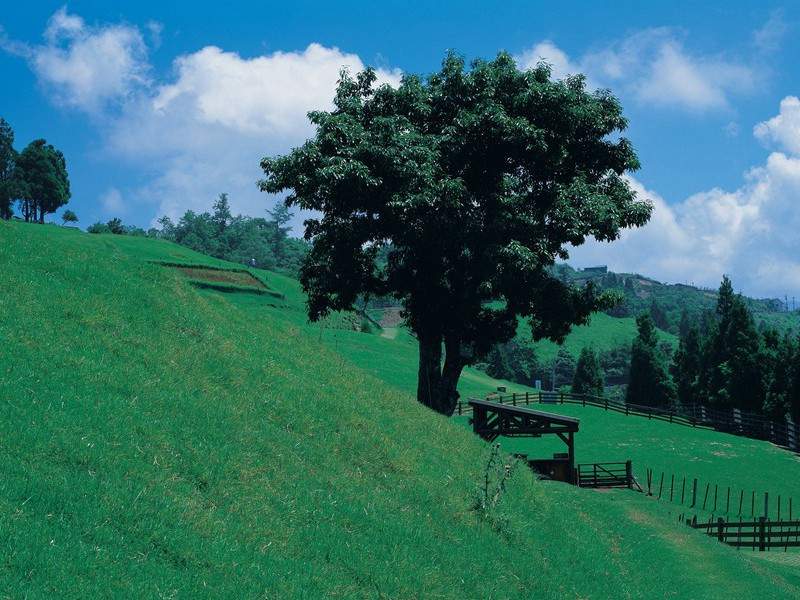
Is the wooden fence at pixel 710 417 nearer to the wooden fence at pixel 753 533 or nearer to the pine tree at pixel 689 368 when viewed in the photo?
the pine tree at pixel 689 368

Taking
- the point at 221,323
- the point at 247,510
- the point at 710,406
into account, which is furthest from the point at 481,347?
the point at 710,406

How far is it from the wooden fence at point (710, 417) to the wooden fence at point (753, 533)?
2558cm

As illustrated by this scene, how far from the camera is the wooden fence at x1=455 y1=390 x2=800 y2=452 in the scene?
2240 inches

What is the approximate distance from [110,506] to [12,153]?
14157 centimetres

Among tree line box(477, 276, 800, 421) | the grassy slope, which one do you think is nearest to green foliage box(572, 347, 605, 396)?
tree line box(477, 276, 800, 421)

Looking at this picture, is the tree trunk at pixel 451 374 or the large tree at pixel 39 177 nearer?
the tree trunk at pixel 451 374

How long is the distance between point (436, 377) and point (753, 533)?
1483 centimetres

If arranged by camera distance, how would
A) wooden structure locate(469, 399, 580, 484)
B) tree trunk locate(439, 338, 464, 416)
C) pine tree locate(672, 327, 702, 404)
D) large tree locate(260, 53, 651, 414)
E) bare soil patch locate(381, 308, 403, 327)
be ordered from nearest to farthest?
large tree locate(260, 53, 651, 414), tree trunk locate(439, 338, 464, 416), wooden structure locate(469, 399, 580, 484), pine tree locate(672, 327, 702, 404), bare soil patch locate(381, 308, 403, 327)

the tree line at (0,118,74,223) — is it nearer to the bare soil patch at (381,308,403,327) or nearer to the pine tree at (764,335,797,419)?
the bare soil patch at (381,308,403,327)

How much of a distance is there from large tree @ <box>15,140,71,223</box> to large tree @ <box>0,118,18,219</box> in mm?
2391

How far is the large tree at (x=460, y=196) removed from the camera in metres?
28.3

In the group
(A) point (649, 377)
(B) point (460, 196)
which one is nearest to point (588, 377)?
(A) point (649, 377)

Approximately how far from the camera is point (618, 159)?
32.1 m

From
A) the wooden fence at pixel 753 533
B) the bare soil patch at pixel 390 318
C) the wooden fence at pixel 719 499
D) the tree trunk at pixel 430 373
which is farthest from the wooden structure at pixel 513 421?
the bare soil patch at pixel 390 318
